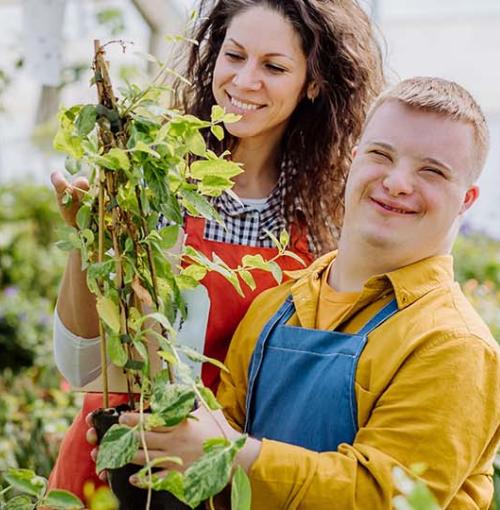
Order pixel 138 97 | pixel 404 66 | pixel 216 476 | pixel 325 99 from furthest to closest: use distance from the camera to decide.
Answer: pixel 404 66, pixel 325 99, pixel 138 97, pixel 216 476

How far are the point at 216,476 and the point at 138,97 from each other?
48cm

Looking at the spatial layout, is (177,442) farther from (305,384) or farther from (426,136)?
(426,136)

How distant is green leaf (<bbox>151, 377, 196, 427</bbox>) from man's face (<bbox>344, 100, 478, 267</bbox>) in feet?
1.46

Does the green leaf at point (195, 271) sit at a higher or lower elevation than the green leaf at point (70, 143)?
lower

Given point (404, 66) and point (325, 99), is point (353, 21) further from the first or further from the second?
point (404, 66)

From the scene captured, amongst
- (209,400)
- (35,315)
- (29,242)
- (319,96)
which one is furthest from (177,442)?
(29,242)

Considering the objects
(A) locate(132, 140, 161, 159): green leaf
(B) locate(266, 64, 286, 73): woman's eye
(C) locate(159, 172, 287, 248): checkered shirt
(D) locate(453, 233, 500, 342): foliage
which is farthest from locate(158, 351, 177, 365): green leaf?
(D) locate(453, 233, 500, 342): foliage

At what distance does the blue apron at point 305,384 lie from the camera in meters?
1.43

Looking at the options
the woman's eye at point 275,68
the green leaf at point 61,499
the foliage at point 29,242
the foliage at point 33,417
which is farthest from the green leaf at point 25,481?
the foliage at point 29,242

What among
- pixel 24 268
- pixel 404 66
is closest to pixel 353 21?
pixel 24 268

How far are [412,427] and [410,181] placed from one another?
0.36 meters

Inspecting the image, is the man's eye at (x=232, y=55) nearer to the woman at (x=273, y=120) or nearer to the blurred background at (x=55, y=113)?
the woman at (x=273, y=120)

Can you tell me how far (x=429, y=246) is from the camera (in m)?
1.54

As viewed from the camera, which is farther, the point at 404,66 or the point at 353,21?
the point at 404,66
